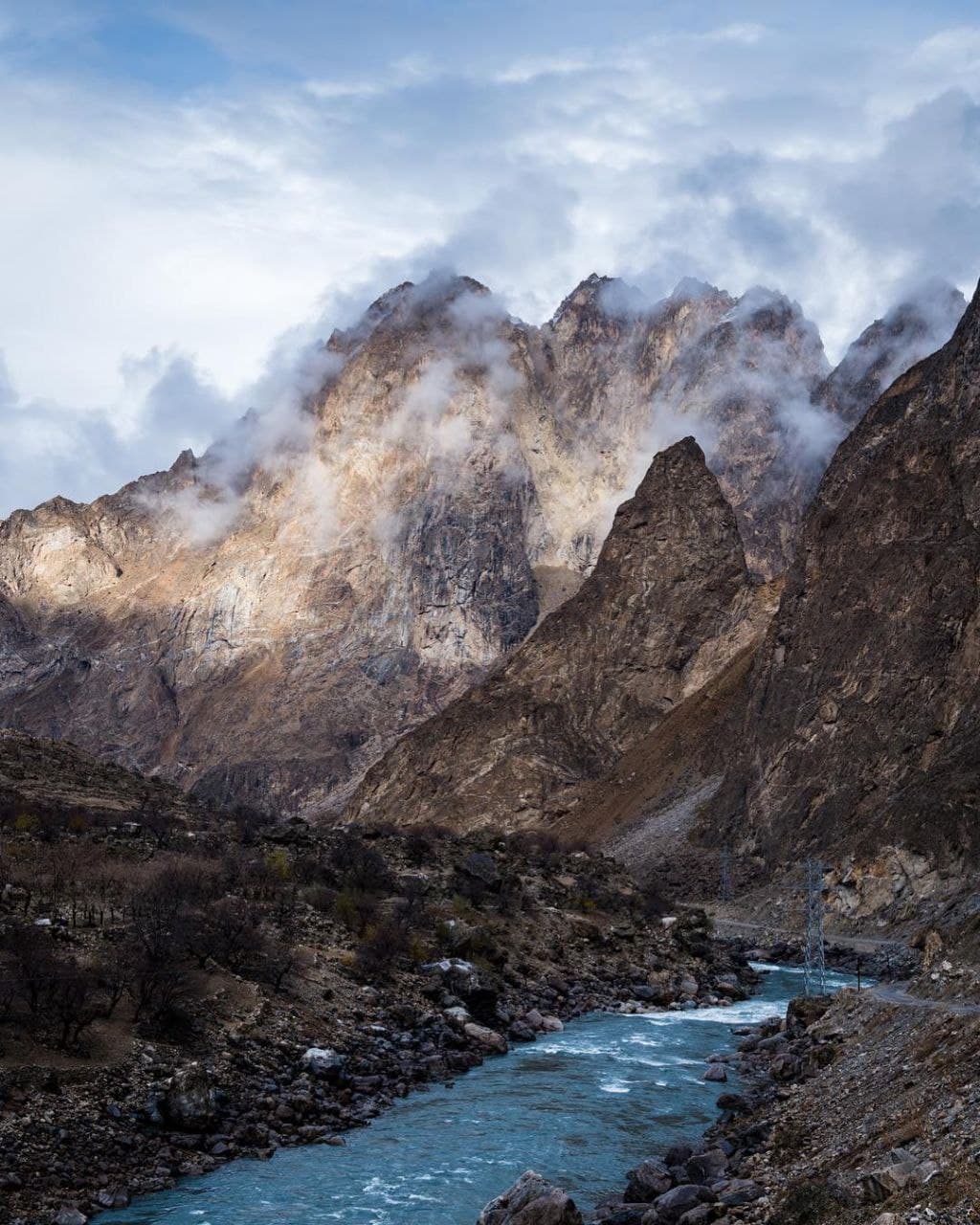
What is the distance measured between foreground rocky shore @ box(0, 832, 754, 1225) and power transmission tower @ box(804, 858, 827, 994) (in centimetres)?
322

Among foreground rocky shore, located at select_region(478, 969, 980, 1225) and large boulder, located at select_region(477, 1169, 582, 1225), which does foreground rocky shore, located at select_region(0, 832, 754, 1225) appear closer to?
large boulder, located at select_region(477, 1169, 582, 1225)

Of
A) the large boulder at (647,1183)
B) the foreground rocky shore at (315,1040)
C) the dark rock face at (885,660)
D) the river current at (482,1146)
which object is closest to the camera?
the large boulder at (647,1183)

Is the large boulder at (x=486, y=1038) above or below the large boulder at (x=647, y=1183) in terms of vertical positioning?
above

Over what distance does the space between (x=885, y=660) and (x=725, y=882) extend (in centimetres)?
2141

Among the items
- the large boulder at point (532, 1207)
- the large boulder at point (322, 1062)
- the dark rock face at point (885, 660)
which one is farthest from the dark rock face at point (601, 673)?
the large boulder at point (532, 1207)

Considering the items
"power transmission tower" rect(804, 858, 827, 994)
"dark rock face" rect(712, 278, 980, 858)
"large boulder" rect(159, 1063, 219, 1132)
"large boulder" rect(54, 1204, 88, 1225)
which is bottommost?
"power transmission tower" rect(804, 858, 827, 994)

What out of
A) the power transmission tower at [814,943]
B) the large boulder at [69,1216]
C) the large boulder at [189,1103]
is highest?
the large boulder at [189,1103]

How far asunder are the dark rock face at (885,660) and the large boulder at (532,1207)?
2272 inches

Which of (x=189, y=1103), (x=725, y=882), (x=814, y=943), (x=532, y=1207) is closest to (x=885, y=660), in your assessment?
(x=725, y=882)

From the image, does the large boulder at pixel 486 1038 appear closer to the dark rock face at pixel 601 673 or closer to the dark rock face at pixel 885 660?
the dark rock face at pixel 885 660

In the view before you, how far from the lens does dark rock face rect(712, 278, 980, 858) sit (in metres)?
85.9

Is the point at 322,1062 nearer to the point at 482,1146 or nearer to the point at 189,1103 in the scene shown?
the point at 482,1146

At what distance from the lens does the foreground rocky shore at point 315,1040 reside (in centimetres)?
2416

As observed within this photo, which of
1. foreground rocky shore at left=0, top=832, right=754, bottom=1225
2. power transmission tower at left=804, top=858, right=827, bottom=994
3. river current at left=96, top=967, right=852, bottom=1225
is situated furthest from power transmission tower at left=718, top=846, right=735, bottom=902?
river current at left=96, top=967, right=852, bottom=1225
